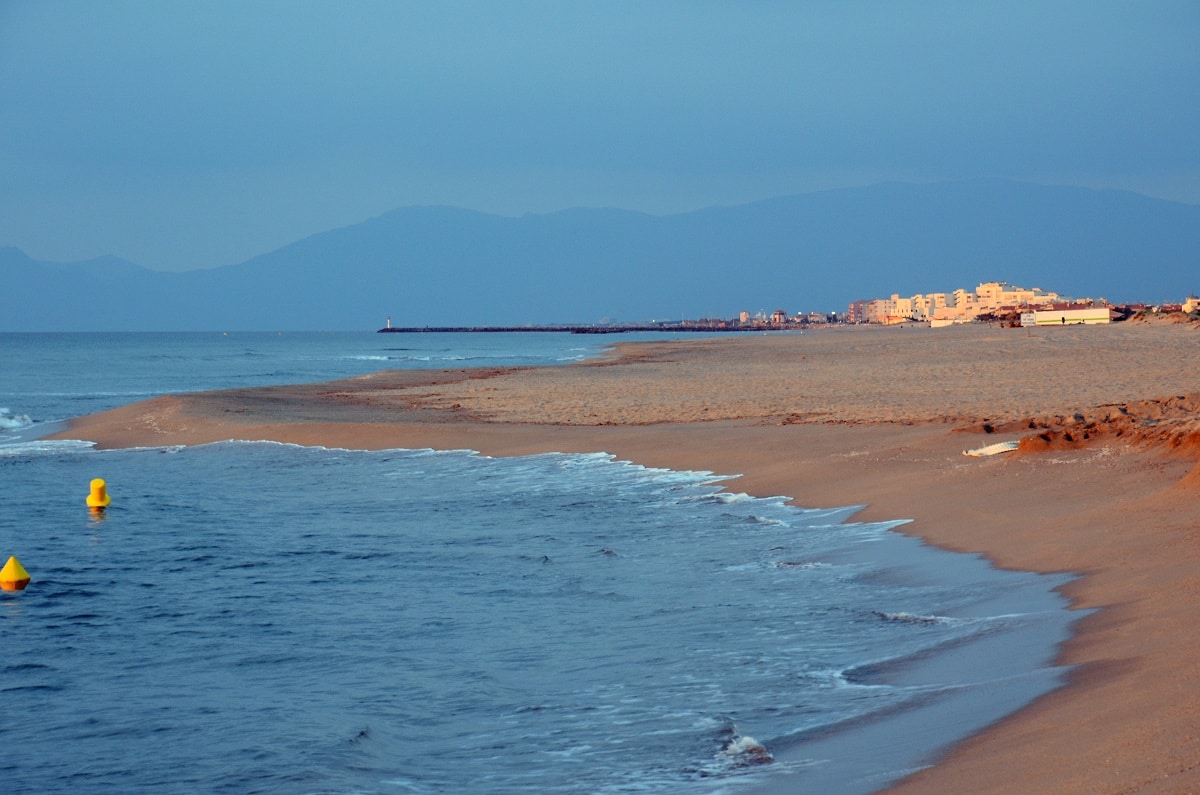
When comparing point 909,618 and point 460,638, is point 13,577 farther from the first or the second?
point 909,618

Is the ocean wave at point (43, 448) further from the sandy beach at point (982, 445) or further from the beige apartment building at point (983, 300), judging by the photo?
the beige apartment building at point (983, 300)

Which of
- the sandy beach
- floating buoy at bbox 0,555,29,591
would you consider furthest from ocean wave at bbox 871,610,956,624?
floating buoy at bbox 0,555,29,591

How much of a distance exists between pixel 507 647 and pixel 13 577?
5697 mm

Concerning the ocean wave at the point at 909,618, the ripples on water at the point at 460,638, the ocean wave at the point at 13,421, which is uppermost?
the ocean wave at the point at 13,421

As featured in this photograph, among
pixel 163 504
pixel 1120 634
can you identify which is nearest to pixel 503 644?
pixel 1120 634

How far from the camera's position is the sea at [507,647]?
595 centimetres

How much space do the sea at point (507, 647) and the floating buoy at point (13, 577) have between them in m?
0.18

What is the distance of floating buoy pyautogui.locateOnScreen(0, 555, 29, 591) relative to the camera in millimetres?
10930

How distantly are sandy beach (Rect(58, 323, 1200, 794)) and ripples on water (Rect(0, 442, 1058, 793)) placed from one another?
33.8 inches

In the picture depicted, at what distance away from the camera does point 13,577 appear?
11000 mm

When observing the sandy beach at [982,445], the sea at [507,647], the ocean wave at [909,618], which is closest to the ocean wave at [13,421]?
the sandy beach at [982,445]

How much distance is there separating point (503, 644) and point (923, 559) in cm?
381

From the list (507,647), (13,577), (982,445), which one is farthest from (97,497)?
(982,445)

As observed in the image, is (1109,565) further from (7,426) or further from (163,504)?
(7,426)
